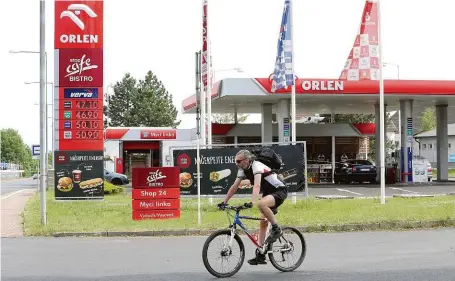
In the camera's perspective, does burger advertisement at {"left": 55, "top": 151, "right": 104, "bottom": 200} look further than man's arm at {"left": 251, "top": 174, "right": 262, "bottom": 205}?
Yes

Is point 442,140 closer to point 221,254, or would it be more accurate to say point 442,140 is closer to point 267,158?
point 267,158

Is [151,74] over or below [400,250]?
over

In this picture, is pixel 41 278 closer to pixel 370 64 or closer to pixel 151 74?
pixel 370 64

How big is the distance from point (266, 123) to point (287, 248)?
29.7 m

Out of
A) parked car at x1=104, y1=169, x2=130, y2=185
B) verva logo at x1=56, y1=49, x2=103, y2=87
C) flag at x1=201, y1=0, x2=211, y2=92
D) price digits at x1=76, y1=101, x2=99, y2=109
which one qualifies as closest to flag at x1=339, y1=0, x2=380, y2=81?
flag at x1=201, y1=0, x2=211, y2=92

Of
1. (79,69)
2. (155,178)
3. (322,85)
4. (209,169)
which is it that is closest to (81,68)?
(79,69)

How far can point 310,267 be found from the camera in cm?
972

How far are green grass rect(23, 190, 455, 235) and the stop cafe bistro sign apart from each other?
1.32 ft

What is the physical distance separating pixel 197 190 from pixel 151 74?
94776 mm

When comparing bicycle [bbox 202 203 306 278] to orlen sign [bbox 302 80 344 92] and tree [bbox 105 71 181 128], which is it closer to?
orlen sign [bbox 302 80 344 92]

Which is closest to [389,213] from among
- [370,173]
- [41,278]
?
[41,278]

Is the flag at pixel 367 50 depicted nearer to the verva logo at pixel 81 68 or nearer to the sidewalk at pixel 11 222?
the verva logo at pixel 81 68

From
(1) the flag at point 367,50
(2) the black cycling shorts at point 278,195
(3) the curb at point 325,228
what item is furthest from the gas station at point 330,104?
(2) the black cycling shorts at point 278,195

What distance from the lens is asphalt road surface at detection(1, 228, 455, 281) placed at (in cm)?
896
